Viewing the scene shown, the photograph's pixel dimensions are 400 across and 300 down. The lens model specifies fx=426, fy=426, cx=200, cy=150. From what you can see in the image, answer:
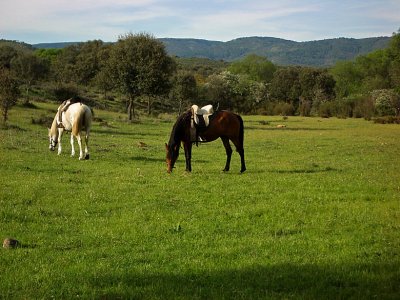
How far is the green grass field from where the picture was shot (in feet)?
21.7

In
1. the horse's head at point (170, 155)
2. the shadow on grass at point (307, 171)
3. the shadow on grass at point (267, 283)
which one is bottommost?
the shadow on grass at point (267, 283)

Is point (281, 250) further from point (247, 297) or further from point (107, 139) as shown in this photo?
point (107, 139)

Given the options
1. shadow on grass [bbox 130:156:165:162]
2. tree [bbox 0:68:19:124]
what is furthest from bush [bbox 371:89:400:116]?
tree [bbox 0:68:19:124]

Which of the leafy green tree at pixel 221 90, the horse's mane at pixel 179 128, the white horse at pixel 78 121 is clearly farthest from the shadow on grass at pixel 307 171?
the leafy green tree at pixel 221 90

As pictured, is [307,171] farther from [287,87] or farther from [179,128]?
[287,87]

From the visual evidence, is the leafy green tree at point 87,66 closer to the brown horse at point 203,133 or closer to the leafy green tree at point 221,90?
the leafy green tree at point 221,90

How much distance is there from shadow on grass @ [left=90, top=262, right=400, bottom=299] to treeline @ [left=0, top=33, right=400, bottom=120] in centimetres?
2821

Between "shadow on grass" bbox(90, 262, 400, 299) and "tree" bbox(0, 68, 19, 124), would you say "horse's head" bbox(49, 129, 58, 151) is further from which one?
"shadow on grass" bbox(90, 262, 400, 299)

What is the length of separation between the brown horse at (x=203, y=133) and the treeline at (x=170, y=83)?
19.1m

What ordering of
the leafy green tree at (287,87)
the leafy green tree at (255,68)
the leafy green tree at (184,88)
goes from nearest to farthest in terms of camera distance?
the leafy green tree at (184,88) → the leafy green tree at (287,87) → the leafy green tree at (255,68)

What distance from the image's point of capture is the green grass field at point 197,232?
261 inches

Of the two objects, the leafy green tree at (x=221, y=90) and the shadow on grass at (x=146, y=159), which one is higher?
the leafy green tree at (x=221, y=90)

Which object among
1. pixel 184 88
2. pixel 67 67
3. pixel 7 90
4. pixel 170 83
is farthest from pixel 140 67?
pixel 67 67

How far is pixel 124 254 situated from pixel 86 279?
1341mm
